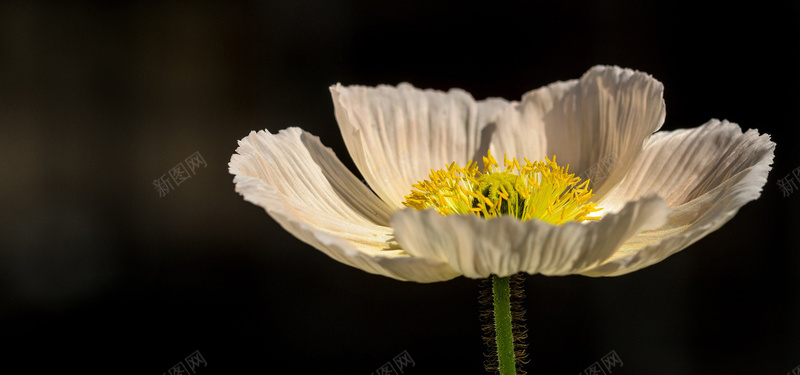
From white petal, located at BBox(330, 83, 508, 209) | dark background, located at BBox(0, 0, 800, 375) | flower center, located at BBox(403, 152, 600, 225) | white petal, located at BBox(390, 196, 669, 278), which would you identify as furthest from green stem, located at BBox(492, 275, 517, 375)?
dark background, located at BBox(0, 0, 800, 375)

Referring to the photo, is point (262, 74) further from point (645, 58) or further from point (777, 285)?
point (777, 285)

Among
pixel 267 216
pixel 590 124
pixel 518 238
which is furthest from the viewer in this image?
pixel 267 216

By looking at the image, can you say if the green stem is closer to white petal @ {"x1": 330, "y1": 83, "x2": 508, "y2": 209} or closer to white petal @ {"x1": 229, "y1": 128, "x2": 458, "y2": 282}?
white petal @ {"x1": 229, "y1": 128, "x2": 458, "y2": 282}

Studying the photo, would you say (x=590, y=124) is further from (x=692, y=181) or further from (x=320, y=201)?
(x=320, y=201)

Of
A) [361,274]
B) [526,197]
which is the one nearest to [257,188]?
[526,197]

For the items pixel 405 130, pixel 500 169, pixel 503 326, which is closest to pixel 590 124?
pixel 500 169
